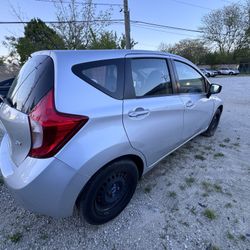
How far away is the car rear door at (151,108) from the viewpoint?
6.31 feet

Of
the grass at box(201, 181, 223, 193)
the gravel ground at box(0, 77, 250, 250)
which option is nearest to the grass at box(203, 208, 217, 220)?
the gravel ground at box(0, 77, 250, 250)

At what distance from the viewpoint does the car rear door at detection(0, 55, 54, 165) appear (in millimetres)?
1542

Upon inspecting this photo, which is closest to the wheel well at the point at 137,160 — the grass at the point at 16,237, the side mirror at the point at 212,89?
the grass at the point at 16,237

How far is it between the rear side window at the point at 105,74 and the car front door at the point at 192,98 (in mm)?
1117

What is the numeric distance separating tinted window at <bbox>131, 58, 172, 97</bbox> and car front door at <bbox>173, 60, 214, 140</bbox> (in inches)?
10.4

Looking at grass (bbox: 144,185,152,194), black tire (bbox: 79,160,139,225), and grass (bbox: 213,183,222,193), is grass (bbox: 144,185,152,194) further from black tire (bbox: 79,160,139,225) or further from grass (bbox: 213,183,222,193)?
grass (bbox: 213,183,222,193)

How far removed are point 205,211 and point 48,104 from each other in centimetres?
191

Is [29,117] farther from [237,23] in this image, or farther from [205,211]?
[237,23]

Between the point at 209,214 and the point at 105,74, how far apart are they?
177cm

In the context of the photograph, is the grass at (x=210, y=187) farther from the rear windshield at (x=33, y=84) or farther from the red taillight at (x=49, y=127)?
the rear windshield at (x=33, y=84)

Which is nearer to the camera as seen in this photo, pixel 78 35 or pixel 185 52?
pixel 78 35

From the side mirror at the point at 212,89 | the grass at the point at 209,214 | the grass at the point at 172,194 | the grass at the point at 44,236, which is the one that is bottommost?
the grass at the point at 209,214

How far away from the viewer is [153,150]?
228cm

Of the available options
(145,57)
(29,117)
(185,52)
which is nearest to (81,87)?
(29,117)
